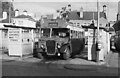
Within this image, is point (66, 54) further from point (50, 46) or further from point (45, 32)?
point (45, 32)

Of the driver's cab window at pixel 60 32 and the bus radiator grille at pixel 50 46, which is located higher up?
the driver's cab window at pixel 60 32

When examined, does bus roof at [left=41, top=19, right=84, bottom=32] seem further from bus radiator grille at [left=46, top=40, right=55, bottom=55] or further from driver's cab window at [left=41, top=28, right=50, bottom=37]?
bus radiator grille at [left=46, top=40, right=55, bottom=55]

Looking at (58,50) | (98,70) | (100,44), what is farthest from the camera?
(58,50)

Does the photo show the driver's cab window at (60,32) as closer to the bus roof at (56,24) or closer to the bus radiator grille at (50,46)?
the bus roof at (56,24)

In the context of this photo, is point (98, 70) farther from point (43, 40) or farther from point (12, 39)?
point (12, 39)

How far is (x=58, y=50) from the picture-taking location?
54.2 ft

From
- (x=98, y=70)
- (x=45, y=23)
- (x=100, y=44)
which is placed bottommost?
(x=98, y=70)

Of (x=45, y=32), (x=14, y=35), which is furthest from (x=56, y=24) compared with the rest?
(x=14, y=35)

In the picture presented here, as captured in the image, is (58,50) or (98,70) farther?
(58,50)

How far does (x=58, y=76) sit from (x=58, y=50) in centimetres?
619

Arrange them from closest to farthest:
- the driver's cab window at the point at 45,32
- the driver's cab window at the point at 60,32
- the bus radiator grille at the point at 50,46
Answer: the bus radiator grille at the point at 50,46 → the driver's cab window at the point at 60,32 → the driver's cab window at the point at 45,32

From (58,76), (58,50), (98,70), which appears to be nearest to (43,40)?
(58,50)

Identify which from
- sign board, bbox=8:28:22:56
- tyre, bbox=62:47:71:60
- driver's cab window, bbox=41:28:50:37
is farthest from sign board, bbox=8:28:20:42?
tyre, bbox=62:47:71:60

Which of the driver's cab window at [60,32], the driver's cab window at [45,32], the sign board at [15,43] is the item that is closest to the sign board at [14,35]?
the sign board at [15,43]
